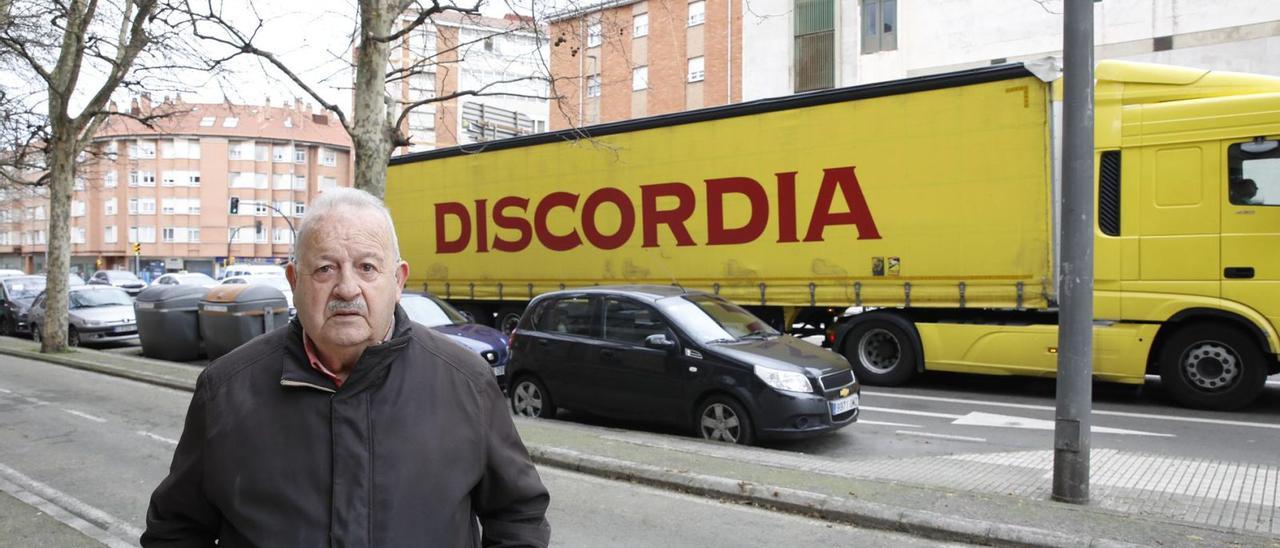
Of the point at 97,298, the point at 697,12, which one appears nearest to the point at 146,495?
the point at 97,298

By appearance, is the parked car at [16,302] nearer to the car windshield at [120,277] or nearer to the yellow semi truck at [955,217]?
the car windshield at [120,277]

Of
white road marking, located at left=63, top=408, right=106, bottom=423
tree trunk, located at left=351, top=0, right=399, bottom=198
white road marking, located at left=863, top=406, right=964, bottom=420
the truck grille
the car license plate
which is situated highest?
tree trunk, located at left=351, top=0, right=399, bottom=198

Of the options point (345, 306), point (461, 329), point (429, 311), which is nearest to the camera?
point (345, 306)

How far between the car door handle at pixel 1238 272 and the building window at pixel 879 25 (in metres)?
24.5

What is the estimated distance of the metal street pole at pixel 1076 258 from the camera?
5.73m

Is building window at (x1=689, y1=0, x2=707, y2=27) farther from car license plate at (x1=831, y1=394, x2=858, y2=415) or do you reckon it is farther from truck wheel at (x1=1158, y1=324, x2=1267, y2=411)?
car license plate at (x1=831, y1=394, x2=858, y2=415)

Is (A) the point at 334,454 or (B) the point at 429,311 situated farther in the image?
(B) the point at 429,311

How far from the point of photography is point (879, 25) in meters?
32.7

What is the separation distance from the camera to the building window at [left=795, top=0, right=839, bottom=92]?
33656 mm

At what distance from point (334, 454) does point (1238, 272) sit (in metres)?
10.3

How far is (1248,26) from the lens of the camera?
24031 mm

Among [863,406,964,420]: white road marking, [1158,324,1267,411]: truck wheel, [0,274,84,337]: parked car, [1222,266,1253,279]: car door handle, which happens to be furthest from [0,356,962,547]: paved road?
[0,274,84,337]: parked car

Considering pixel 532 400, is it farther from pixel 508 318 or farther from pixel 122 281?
pixel 122 281

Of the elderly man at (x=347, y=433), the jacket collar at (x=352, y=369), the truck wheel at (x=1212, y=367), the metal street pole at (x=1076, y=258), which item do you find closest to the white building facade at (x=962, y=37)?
the truck wheel at (x=1212, y=367)
